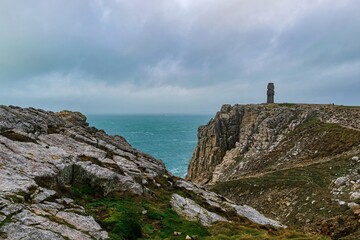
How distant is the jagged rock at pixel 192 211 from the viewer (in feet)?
72.9

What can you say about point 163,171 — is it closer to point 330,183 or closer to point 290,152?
point 330,183

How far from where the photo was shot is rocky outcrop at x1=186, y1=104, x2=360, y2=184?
63056mm

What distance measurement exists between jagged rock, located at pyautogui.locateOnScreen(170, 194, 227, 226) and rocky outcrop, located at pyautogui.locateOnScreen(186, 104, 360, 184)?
3772 cm

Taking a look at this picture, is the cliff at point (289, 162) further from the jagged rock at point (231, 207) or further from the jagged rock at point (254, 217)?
the jagged rock at point (231, 207)

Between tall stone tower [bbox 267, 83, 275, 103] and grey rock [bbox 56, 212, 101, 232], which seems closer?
grey rock [bbox 56, 212, 101, 232]

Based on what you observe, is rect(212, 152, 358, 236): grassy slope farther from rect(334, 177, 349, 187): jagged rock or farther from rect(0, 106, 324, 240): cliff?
rect(0, 106, 324, 240): cliff

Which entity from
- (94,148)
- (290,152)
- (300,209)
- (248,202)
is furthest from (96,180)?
(290,152)

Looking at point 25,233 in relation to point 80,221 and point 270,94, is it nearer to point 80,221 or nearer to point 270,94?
point 80,221

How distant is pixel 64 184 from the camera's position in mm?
21500

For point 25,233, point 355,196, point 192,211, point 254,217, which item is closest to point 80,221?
point 25,233

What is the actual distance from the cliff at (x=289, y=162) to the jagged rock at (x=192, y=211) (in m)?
10.4

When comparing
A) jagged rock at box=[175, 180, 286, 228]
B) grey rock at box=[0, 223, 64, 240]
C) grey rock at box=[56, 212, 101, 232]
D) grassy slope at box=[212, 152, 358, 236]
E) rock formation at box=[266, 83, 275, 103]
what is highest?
rock formation at box=[266, 83, 275, 103]

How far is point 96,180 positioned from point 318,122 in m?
63.5

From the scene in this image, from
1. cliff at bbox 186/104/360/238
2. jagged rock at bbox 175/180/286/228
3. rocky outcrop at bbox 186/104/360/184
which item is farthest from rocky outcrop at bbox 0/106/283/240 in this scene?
rocky outcrop at bbox 186/104/360/184
